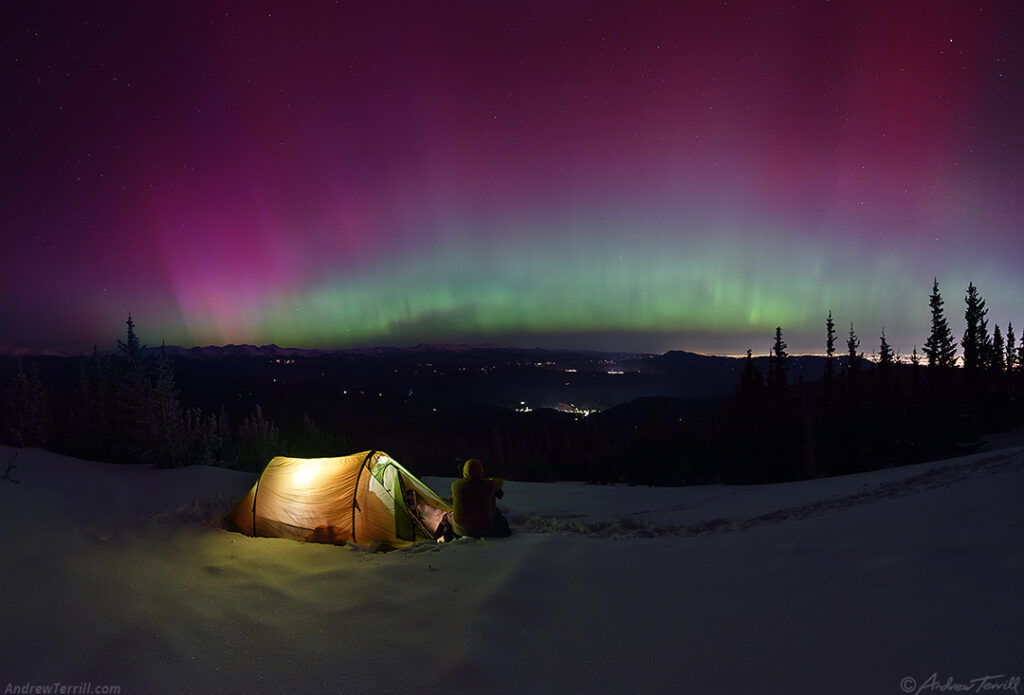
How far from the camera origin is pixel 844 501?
1107 centimetres

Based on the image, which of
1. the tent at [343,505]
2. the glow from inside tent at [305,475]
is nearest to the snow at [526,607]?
the tent at [343,505]

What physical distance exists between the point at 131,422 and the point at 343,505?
2339 cm

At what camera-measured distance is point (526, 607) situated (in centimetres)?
552

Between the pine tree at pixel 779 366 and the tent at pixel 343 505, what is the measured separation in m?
64.5

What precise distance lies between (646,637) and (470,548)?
410 centimetres

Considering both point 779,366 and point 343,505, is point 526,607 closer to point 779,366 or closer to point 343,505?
point 343,505

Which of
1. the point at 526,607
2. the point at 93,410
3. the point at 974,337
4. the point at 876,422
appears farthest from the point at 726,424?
the point at 93,410

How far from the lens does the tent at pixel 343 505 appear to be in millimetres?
9688

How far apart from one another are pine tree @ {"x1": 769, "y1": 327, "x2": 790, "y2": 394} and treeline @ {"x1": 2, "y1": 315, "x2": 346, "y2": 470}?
208 ft

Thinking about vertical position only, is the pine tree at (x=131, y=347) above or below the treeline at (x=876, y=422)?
above

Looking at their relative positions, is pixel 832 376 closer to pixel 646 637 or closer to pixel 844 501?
pixel 844 501

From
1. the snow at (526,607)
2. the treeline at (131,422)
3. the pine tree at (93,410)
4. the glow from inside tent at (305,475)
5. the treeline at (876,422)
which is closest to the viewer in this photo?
the snow at (526,607)

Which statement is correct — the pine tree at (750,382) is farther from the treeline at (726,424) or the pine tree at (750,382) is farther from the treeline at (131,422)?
the treeline at (131,422)

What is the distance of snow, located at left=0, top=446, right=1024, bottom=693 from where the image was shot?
3844mm
